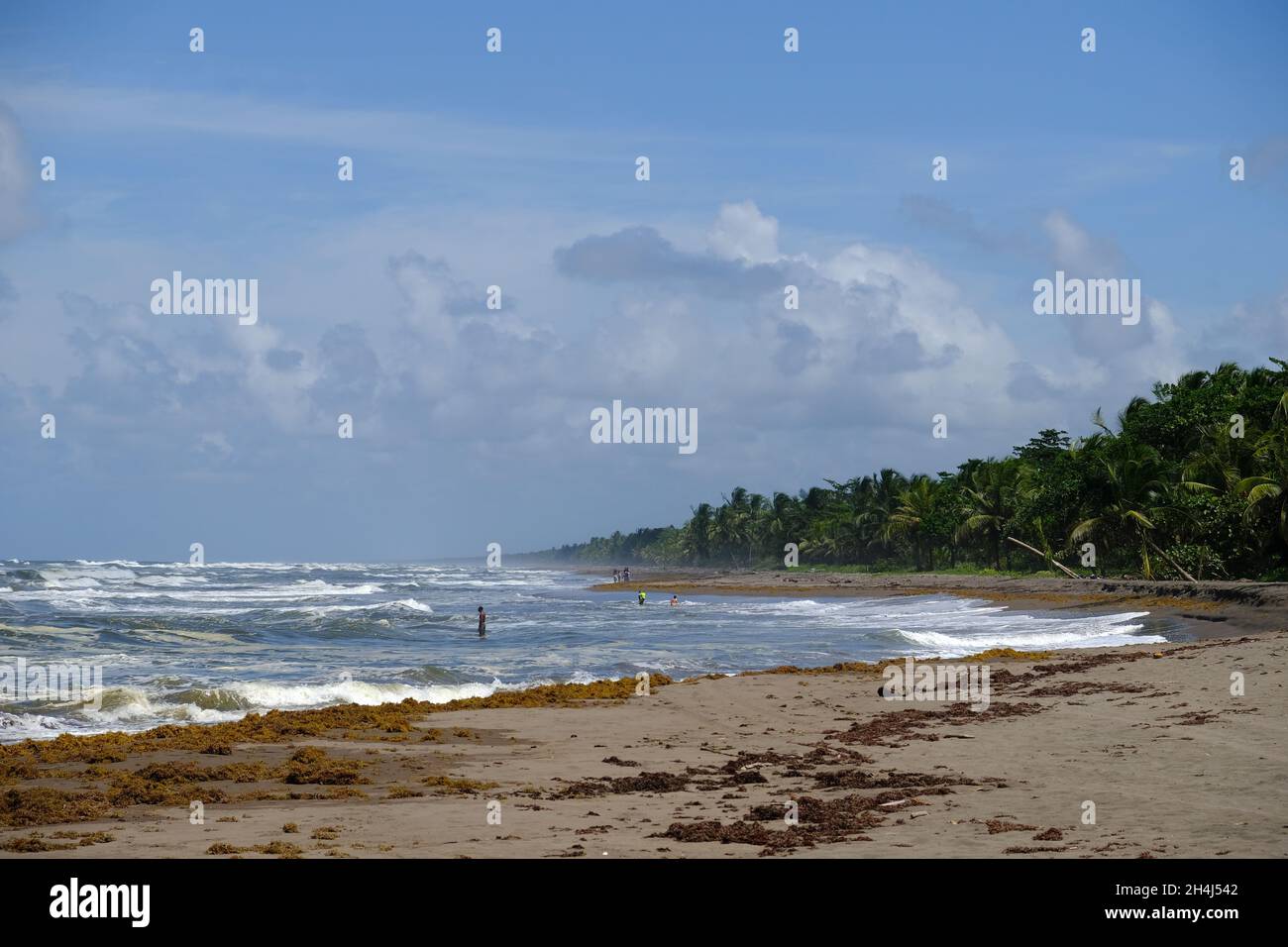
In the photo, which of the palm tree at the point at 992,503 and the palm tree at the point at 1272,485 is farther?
the palm tree at the point at 992,503

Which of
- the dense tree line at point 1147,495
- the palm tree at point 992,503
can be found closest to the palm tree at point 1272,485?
the dense tree line at point 1147,495

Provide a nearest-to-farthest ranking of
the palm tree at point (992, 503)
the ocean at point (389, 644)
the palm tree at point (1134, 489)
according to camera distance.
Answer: the ocean at point (389, 644) < the palm tree at point (1134, 489) < the palm tree at point (992, 503)

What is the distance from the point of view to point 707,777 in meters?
12.6

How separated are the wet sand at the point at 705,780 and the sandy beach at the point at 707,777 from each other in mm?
42

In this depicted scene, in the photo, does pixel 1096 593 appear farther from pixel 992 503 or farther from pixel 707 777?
pixel 707 777

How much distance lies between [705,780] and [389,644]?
84.1 feet

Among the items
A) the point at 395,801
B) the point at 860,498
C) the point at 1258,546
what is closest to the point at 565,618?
the point at 1258,546

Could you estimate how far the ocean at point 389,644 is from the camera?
21.1 metres

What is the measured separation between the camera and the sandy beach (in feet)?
29.4

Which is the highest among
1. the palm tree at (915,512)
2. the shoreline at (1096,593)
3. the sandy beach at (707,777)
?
the palm tree at (915,512)

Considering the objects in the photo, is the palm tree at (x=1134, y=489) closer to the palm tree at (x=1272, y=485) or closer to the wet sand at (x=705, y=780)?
the palm tree at (x=1272, y=485)

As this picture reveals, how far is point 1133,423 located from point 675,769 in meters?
53.7

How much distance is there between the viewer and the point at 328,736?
16094 mm
